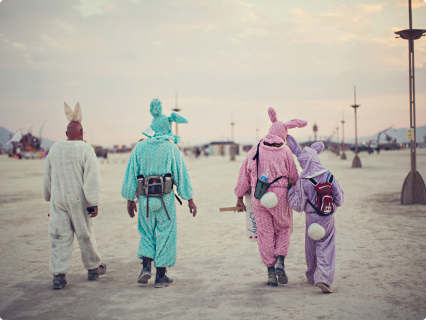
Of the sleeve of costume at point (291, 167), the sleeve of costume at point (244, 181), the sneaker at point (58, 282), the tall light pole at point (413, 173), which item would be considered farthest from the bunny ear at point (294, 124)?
the tall light pole at point (413, 173)

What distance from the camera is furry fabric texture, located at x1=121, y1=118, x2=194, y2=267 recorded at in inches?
160

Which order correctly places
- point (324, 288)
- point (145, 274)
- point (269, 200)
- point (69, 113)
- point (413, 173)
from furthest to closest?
point (413, 173) → point (69, 113) → point (145, 274) → point (269, 200) → point (324, 288)

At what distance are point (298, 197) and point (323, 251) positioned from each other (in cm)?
60

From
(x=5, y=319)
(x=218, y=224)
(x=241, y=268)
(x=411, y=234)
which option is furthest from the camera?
(x=218, y=224)

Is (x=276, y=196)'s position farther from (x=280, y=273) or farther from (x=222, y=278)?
(x=222, y=278)

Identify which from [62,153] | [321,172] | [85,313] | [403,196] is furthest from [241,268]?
[403,196]

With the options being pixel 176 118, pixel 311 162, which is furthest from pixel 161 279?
pixel 311 162

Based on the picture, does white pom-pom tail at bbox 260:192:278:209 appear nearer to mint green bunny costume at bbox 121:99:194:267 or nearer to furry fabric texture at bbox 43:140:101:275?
mint green bunny costume at bbox 121:99:194:267

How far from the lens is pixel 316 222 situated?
3871 mm

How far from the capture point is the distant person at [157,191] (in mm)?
4039

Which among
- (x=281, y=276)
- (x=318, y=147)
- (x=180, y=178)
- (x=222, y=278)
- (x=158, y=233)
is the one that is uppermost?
(x=318, y=147)

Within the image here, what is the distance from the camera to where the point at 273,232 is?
414 centimetres

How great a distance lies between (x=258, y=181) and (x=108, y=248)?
3.00 meters

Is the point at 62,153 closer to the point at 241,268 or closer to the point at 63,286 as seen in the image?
the point at 63,286
